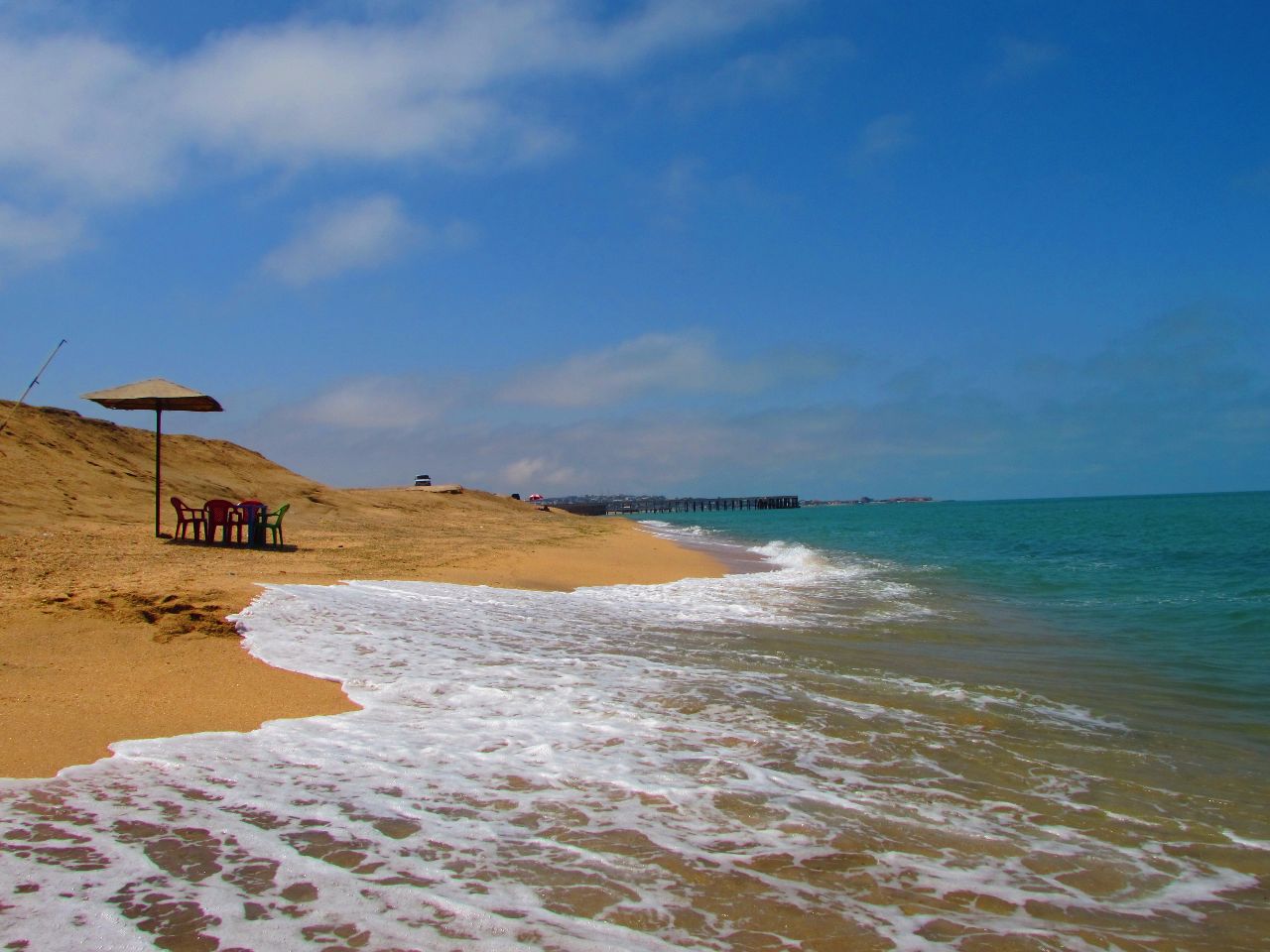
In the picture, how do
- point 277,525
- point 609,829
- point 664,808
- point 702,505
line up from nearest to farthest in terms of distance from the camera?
point 609,829
point 664,808
point 277,525
point 702,505

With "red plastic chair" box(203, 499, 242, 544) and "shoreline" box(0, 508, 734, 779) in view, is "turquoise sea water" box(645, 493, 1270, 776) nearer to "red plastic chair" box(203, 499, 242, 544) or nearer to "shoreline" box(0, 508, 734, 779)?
"shoreline" box(0, 508, 734, 779)

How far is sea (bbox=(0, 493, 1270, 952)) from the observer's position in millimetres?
2832

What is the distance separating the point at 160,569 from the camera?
10.0 meters

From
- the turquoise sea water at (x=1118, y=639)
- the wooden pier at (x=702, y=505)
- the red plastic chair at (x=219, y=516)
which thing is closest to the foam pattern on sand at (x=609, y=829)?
the turquoise sea water at (x=1118, y=639)

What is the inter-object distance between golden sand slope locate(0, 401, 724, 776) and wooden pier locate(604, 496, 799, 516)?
78.8 meters

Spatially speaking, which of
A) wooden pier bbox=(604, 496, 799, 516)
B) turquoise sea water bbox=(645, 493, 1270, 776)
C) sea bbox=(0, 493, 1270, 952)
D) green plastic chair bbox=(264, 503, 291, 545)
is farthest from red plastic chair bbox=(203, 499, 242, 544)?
wooden pier bbox=(604, 496, 799, 516)

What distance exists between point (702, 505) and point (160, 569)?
111897 mm

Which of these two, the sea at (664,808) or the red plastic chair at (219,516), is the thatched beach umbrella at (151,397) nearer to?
the red plastic chair at (219,516)

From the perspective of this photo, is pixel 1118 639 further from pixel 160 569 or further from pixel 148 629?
pixel 160 569

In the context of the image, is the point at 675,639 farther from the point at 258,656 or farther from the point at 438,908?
the point at 438,908

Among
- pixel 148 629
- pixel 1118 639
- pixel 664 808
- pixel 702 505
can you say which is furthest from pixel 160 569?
pixel 702 505

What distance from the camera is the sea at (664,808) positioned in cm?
283

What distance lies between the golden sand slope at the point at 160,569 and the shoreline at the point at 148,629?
0.06ft

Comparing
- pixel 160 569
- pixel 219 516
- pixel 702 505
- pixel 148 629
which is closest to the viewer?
pixel 148 629
